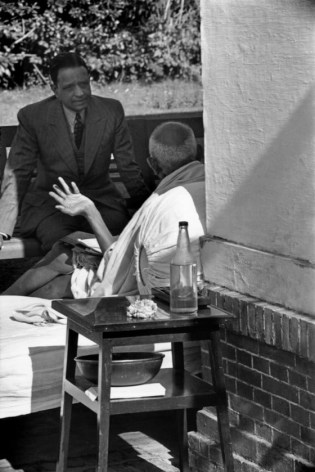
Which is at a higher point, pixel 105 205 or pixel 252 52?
pixel 252 52

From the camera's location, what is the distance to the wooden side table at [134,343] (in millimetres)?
4070

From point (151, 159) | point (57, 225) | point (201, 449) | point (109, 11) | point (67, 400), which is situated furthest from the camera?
point (109, 11)

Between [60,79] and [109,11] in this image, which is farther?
[109,11]

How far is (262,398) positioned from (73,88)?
342 centimetres

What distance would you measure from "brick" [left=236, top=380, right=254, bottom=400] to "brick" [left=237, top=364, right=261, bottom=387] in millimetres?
21

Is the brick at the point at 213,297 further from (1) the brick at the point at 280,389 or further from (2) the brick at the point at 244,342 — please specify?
(1) the brick at the point at 280,389

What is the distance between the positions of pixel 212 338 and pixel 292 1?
127 centimetres

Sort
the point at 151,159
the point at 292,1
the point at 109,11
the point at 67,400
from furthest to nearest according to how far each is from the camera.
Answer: the point at 109,11, the point at 151,159, the point at 67,400, the point at 292,1

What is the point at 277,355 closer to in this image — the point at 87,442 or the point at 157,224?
the point at 157,224

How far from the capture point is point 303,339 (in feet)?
13.6

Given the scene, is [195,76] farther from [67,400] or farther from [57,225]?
[67,400]

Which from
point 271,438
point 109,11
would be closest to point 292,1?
point 271,438

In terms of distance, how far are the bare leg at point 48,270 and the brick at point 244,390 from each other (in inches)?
82.3

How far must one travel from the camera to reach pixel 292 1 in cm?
422
